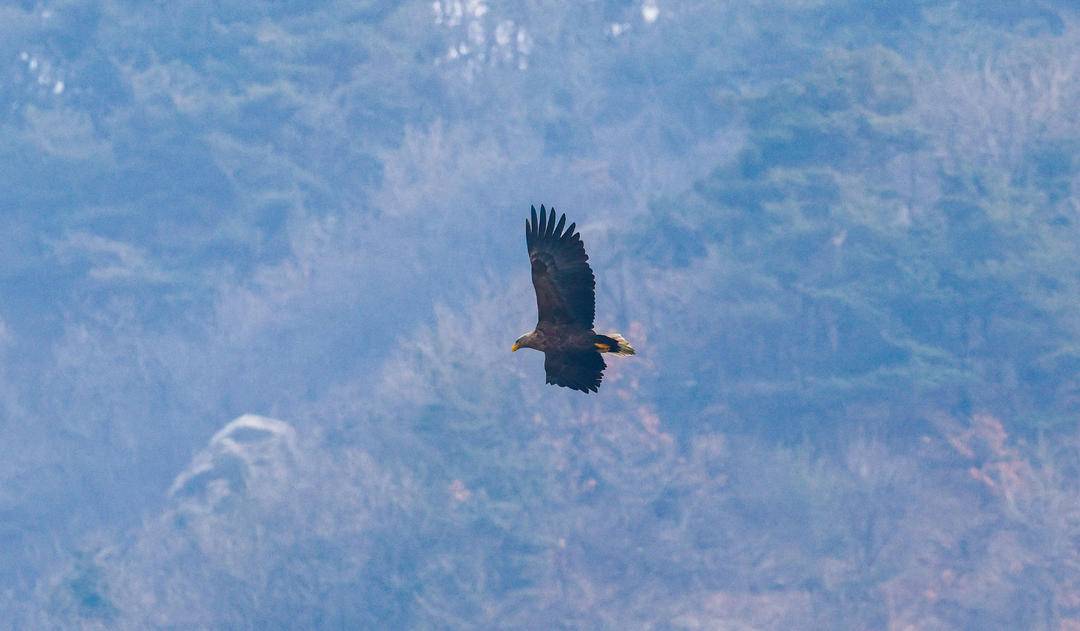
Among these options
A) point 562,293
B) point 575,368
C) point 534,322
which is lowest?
point 575,368

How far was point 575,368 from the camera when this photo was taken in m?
9.81

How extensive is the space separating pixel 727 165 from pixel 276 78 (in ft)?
57.4

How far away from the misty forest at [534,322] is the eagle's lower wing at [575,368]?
75.0 feet

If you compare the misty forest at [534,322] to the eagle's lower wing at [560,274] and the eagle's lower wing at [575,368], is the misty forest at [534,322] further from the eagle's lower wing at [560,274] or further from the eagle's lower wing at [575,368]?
the eagle's lower wing at [560,274]

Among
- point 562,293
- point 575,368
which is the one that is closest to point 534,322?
point 575,368

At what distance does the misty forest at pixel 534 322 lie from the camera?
33656 mm

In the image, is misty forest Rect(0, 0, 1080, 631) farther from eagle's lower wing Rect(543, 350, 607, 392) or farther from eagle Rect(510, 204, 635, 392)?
eagle Rect(510, 204, 635, 392)

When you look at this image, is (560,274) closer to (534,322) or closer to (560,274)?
(560,274)

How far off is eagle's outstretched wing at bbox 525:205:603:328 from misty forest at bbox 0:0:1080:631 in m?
23.3

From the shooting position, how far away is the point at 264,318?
4966 centimetres

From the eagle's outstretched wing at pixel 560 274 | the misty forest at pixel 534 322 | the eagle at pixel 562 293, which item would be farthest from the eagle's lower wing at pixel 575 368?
the misty forest at pixel 534 322

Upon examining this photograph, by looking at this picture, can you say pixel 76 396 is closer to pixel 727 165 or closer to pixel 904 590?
pixel 727 165

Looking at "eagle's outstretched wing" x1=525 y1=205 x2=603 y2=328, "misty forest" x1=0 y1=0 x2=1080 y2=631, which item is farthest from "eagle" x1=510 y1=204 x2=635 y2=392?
"misty forest" x1=0 y1=0 x2=1080 y2=631

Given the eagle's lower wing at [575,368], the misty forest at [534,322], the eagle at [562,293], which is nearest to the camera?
the eagle at [562,293]
